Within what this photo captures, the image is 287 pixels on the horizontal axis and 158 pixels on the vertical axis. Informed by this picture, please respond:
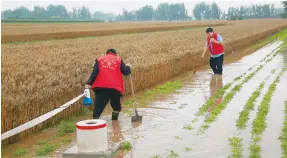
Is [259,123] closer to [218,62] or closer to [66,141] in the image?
[66,141]

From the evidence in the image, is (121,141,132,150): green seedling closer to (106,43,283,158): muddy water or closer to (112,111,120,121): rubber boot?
(106,43,283,158): muddy water

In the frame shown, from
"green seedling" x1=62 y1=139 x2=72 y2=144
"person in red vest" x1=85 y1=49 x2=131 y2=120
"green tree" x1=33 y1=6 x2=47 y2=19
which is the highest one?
"green tree" x1=33 y1=6 x2=47 y2=19

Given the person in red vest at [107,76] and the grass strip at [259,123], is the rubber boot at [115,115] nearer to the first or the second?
the person in red vest at [107,76]

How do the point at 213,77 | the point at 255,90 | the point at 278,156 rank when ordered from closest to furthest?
1. the point at 278,156
2. the point at 255,90
3. the point at 213,77

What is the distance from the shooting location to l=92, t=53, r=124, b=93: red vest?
27.6 feet

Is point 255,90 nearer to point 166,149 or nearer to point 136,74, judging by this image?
point 136,74

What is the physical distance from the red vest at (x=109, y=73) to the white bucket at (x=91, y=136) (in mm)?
1939

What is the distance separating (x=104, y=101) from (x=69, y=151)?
7.31 feet

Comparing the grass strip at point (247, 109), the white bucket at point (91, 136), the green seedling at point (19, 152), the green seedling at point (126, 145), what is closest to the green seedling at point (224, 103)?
the grass strip at point (247, 109)

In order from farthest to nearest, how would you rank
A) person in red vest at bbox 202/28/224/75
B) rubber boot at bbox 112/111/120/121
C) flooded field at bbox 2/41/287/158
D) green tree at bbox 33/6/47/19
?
green tree at bbox 33/6/47/19
person in red vest at bbox 202/28/224/75
rubber boot at bbox 112/111/120/121
flooded field at bbox 2/41/287/158

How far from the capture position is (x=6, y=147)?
296 inches

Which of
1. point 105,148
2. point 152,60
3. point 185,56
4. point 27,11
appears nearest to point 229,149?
point 105,148

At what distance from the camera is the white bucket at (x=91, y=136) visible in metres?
6.55

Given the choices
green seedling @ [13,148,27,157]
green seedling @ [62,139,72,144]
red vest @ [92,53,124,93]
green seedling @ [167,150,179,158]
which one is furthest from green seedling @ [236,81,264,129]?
green seedling @ [13,148,27,157]
